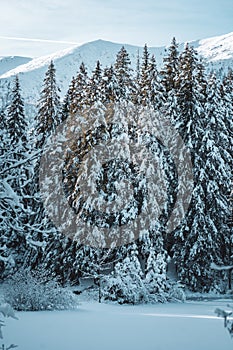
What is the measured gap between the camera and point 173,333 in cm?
838

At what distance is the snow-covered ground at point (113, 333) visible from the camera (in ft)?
24.5

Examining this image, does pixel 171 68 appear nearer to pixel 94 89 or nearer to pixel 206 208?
pixel 94 89

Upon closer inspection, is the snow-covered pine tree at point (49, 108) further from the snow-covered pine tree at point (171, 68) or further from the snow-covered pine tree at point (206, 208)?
the snow-covered pine tree at point (206, 208)

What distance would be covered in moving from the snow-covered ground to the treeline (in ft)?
31.9

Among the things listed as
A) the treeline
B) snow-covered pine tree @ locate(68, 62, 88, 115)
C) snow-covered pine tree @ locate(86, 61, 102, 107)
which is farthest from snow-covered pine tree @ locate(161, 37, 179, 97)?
snow-covered pine tree @ locate(86, 61, 102, 107)

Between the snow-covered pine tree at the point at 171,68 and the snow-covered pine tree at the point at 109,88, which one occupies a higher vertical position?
the snow-covered pine tree at the point at 171,68

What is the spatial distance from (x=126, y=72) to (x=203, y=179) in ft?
24.6

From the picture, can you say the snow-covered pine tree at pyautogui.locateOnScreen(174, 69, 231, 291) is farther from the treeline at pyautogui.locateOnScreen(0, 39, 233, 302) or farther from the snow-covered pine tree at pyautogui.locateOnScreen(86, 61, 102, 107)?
the snow-covered pine tree at pyautogui.locateOnScreen(86, 61, 102, 107)

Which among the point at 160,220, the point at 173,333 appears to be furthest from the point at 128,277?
the point at 173,333

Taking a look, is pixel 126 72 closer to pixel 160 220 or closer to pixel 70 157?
pixel 70 157

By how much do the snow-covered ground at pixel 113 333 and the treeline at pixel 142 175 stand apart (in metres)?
9.73

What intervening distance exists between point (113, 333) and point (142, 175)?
14.3 meters

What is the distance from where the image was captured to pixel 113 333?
8.31 meters

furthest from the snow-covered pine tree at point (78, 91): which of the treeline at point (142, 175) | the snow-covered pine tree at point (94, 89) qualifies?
the snow-covered pine tree at point (94, 89)
